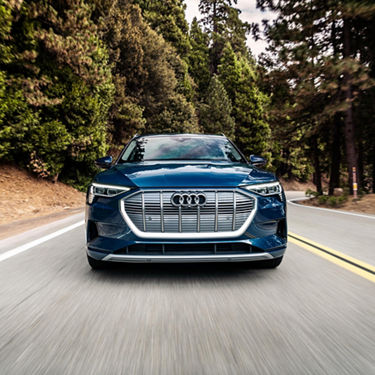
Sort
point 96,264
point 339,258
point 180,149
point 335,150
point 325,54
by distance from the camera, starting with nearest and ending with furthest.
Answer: point 96,264, point 339,258, point 180,149, point 325,54, point 335,150

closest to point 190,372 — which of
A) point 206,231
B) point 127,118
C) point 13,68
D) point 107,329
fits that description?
point 107,329

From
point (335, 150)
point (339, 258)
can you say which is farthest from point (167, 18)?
point (339, 258)

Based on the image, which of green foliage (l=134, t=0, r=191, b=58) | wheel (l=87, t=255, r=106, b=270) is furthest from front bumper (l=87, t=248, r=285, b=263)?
green foliage (l=134, t=0, r=191, b=58)

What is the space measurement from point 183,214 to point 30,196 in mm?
11908

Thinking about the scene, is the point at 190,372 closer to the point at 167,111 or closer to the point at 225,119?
the point at 167,111

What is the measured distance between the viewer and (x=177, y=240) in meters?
3.69

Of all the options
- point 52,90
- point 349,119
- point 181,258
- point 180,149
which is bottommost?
point 181,258

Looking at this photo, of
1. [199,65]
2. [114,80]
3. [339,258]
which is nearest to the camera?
[339,258]

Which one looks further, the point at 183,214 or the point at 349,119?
the point at 349,119

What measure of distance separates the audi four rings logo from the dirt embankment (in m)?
8.15

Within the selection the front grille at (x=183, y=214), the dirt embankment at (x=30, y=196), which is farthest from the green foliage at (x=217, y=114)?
the front grille at (x=183, y=214)

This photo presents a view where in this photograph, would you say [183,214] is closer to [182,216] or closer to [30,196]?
[182,216]

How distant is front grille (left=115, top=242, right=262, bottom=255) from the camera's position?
3.72 metres

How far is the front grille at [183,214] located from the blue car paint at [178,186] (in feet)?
0.29
